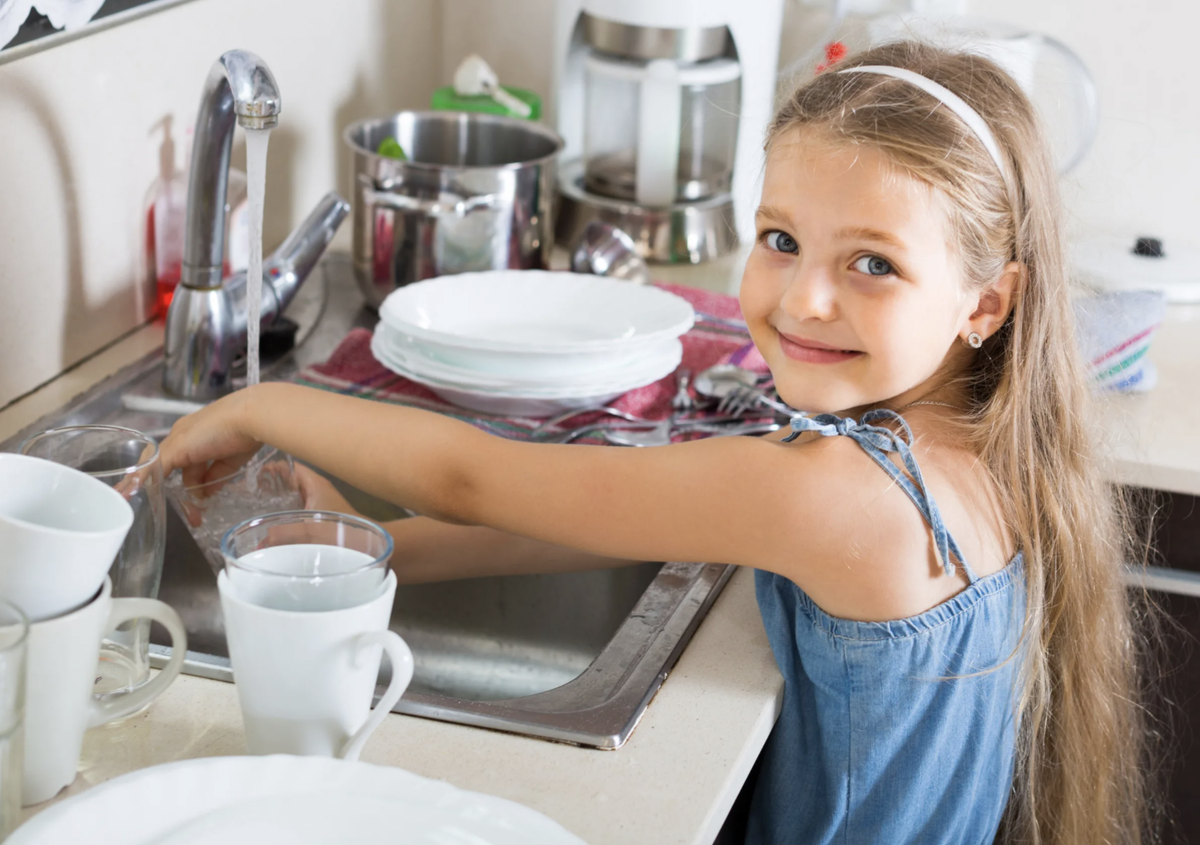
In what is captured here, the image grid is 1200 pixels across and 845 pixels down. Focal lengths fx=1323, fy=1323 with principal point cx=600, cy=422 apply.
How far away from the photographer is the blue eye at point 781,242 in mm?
956

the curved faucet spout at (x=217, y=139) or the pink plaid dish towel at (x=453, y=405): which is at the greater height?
the curved faucet spout at (x=217, y=139)

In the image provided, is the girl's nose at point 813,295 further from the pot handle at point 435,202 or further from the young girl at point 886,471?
the pot handle at point 435,202

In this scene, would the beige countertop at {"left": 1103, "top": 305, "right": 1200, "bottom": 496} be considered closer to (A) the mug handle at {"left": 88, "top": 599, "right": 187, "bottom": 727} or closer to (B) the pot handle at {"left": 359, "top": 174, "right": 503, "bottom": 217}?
(B) the pot handle at {"left": 359, "top": 174, "right": 503, "bottom": 217}

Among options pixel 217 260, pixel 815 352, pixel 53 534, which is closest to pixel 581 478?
pixel 815 352

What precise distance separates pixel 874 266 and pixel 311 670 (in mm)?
471

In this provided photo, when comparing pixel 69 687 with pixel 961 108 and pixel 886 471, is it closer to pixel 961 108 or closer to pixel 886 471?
pixel 886 471

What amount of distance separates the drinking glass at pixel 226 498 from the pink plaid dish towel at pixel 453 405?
0.22 m

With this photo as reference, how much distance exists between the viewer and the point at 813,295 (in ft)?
2.97

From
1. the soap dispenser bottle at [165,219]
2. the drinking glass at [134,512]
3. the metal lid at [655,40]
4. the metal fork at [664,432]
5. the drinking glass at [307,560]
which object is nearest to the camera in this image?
the drinking glass at [307,560]

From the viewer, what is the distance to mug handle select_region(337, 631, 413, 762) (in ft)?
2.17

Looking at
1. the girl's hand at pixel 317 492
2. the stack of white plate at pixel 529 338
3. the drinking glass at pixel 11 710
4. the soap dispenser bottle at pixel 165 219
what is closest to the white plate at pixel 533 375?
the stack of white plate at pixel 529 338

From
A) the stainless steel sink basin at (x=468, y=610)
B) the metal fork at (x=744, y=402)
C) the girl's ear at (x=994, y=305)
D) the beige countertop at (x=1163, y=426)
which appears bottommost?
the stainless steel sink basin at (x=468, y=610)

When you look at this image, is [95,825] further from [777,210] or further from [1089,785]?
[1089,785]

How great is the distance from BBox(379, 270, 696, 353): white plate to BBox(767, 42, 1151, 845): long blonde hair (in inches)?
17.1
